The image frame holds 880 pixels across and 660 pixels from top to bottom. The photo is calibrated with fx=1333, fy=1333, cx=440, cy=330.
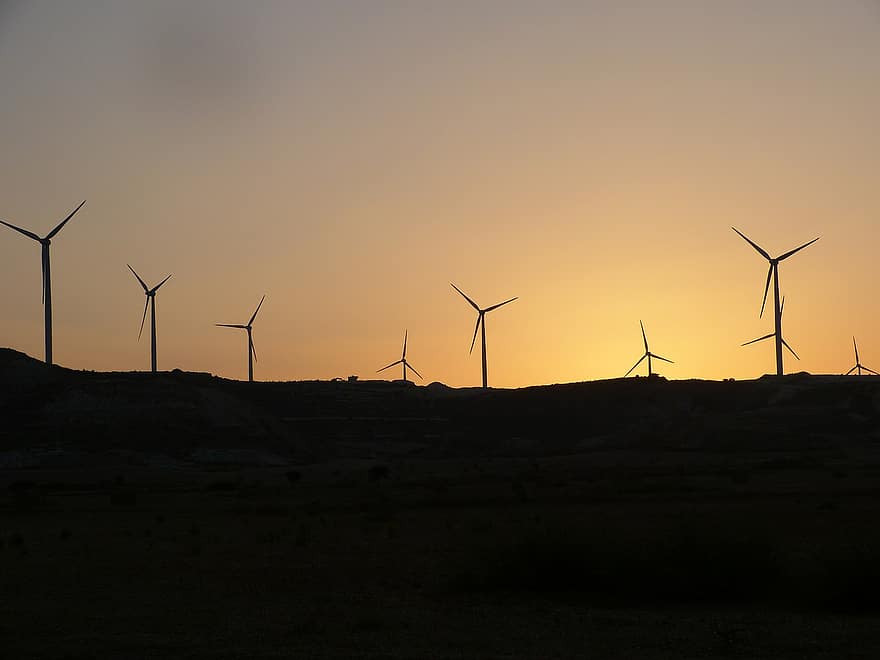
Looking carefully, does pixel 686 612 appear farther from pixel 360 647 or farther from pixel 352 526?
pixel 352 526

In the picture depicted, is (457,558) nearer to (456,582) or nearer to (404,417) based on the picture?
(456,582)

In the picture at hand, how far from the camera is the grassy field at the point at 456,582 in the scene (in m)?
25.6

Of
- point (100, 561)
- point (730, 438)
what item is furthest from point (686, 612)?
point (730, 438)

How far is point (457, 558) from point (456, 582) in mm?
6237

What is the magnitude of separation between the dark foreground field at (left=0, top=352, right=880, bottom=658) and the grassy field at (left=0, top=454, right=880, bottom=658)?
0.28ft

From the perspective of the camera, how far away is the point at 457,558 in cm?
3981

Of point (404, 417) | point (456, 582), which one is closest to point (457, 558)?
point (456, 582)

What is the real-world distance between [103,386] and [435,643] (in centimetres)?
14127

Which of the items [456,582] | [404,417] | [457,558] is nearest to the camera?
[456,582]

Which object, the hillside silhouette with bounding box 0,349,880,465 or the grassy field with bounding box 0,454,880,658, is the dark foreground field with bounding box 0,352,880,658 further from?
the hillside silhouette with bounding box 0,349,880,465

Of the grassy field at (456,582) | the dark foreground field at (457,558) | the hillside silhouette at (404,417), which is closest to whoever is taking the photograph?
the grassy field at (456,582)

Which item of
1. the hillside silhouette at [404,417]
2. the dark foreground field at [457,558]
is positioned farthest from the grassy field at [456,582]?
the hillside silhouette at [404,417]

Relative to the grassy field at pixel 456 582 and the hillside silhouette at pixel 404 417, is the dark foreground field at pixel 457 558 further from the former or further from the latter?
the hillside silhouette at pixel 404 417

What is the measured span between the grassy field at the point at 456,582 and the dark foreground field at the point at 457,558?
0.28 ft
